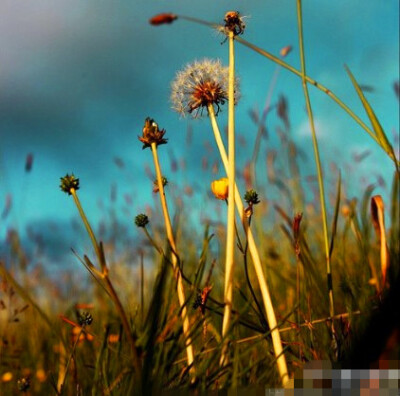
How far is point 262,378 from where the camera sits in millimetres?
825

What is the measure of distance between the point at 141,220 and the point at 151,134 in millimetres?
205

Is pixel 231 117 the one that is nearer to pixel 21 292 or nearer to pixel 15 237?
pixel 21 292

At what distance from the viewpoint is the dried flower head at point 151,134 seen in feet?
2.91

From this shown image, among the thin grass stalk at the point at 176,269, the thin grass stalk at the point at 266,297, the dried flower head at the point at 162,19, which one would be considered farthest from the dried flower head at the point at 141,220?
the dried flower head at the point at 162,19

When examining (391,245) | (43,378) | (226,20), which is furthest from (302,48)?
(43,378)

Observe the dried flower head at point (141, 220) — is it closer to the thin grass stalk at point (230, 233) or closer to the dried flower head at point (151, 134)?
the dried flower head at point (151, 134)

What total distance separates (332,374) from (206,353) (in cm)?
32

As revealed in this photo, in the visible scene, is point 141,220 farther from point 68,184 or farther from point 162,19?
point 162,19

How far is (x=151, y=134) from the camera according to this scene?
2.91 ft

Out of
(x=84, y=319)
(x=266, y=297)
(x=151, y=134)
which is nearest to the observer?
(x=266, y=297)

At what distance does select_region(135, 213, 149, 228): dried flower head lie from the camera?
1014 mm

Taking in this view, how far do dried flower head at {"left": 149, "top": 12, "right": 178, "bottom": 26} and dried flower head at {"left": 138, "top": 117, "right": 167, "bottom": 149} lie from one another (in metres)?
0.21

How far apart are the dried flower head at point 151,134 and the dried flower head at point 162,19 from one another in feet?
0.68

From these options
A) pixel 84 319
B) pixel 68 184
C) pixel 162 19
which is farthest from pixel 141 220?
pixel 162 19
